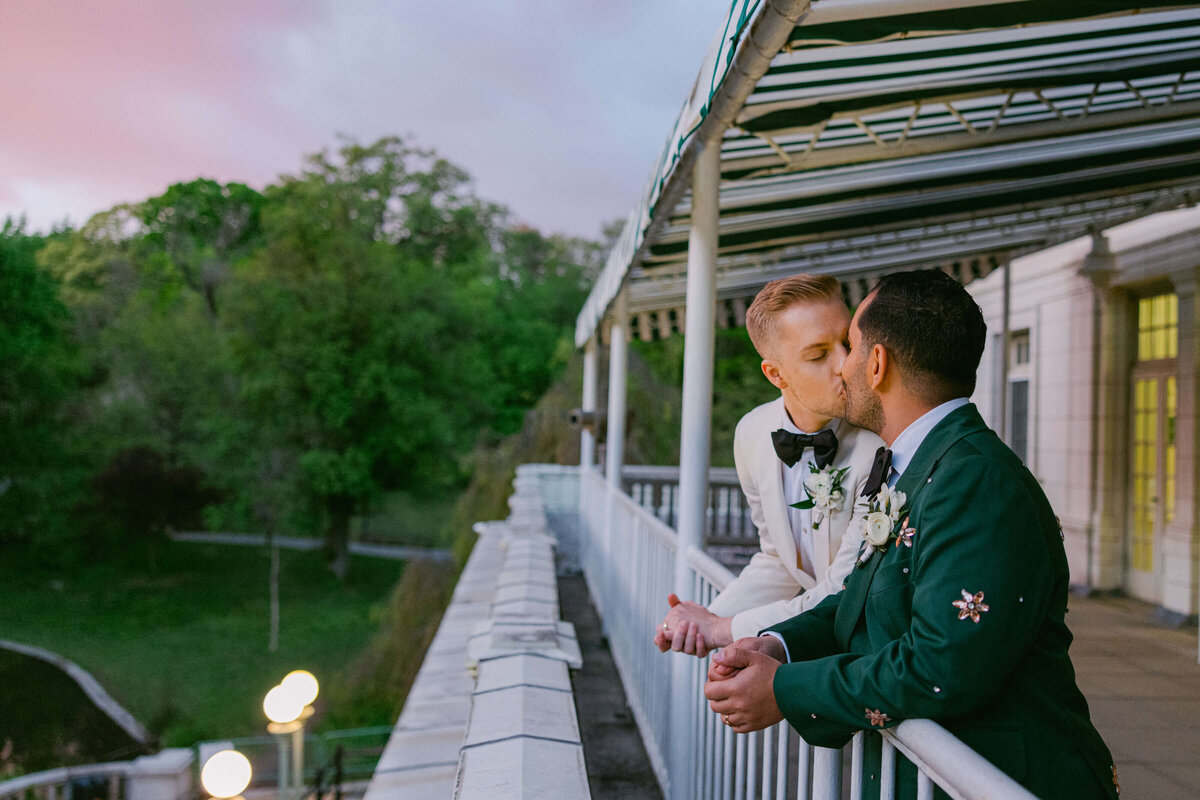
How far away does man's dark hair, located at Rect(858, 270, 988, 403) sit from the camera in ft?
4.42

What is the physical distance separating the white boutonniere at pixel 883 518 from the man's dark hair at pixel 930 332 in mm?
174

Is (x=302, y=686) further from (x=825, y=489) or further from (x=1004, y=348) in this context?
(x=1004, y=348)

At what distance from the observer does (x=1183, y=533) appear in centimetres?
647

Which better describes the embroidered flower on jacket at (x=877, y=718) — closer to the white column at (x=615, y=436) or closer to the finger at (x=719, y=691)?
the finger at (x=719, y=691)

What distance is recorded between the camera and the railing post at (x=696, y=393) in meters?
3.39

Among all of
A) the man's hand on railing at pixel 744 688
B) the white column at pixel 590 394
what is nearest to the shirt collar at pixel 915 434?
the man's hand on railing at pixel 744 688

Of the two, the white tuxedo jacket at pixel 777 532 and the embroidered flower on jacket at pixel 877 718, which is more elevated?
the white tuxedo jacket at pixel 777 532

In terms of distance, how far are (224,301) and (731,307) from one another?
26638 mm

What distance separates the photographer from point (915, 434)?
1.39 metres

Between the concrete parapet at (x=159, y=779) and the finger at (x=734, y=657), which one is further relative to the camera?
the concrete parapet at (x=159, y=779)

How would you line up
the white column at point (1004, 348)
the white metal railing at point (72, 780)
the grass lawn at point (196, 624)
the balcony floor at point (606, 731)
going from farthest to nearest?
the grass lawn at point (196, 624), the white metal railing at point (72, 780), the white column at point (1004, 348), the balcony floor at point (606, 731)

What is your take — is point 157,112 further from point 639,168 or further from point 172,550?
point 639,168

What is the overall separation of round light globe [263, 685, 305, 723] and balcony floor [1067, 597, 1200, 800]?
600cm

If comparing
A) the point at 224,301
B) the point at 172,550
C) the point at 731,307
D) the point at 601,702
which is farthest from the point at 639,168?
the point at 601,702
